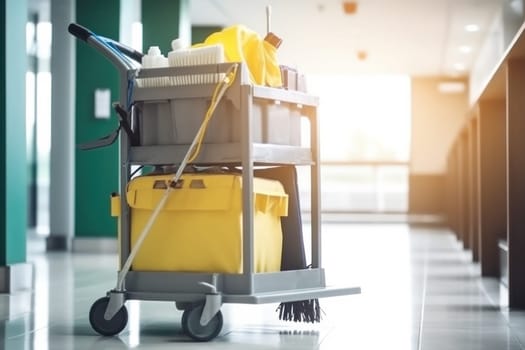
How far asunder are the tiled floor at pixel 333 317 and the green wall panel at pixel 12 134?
0.29 meters

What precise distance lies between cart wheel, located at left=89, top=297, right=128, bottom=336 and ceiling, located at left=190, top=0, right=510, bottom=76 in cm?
688

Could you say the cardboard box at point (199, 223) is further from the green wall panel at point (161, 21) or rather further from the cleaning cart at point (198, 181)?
the green wall panel at point (161, 21)

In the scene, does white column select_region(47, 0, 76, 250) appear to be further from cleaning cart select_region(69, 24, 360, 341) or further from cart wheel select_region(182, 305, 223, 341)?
cart wheel select_region(182, 305, 223, 341)

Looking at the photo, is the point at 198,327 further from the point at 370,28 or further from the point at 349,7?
the point at 370,28

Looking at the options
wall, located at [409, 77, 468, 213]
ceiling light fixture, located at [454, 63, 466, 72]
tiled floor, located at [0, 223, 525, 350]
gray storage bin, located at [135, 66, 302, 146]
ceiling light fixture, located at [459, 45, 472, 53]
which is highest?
ceiling light fixture, located at [454, 63, 466, 72]

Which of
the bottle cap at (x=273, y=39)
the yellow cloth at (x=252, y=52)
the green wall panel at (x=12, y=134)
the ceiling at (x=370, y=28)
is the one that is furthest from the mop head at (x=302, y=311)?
the ceiling at (x=370, y=28)

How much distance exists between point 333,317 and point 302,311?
308mm

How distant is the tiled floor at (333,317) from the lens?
2.87 meters

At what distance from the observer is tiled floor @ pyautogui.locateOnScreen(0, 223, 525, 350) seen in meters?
2.87

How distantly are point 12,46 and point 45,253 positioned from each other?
127 inches

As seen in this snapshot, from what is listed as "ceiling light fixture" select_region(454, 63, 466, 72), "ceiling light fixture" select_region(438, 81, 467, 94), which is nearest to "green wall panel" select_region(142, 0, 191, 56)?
"ceiling light fixture" select_region(454, 63, 466, 72)

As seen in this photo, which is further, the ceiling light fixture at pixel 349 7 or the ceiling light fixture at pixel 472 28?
the ceiling light fixture at pixel 472 28

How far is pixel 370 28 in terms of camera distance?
1107 cm

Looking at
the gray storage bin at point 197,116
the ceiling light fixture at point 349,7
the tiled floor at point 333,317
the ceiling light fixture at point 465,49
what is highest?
the ceiling light fixture at point 465,49
